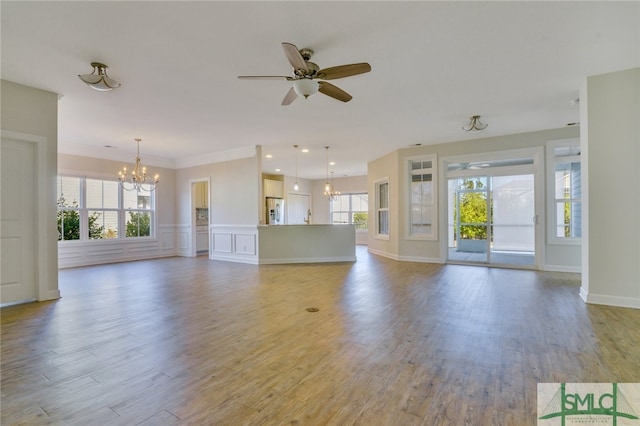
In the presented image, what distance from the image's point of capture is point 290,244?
7332 millimetres

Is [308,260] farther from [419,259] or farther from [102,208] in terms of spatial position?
[102,208]

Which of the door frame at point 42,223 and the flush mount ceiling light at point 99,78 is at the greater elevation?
the flush mount ceiling light at point 99,78

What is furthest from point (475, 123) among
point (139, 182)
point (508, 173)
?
point (139, 182)

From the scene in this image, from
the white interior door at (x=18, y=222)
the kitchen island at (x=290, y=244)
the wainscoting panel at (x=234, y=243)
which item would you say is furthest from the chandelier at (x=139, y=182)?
the white interior door at (x=18, y=222)

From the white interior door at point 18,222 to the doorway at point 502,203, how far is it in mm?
7476

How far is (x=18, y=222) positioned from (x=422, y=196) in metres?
7.31

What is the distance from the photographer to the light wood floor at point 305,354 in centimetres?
176

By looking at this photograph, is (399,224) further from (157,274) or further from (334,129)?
(157,274)

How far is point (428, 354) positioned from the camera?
2434 millimetres

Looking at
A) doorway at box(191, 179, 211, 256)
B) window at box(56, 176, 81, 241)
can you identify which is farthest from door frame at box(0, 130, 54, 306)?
doorway at box(191, 179, 211, 256)

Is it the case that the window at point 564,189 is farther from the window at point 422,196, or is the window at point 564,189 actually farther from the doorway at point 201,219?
the doorway at point 201,219

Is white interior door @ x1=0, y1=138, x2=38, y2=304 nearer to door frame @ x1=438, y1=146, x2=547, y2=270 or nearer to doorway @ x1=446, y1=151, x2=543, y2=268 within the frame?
door frame @ x1=438, y1=146, x2=547, y2=270

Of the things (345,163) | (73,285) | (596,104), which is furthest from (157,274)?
(596,104)

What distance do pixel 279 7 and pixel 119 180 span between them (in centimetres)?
724
